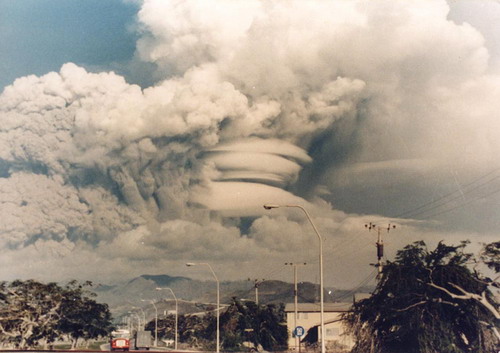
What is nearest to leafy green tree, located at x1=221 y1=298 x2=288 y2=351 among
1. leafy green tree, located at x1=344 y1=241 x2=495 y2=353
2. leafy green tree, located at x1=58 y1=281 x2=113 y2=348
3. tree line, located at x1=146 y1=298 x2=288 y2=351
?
tree line, located at x1=146 y1=298 x2=288 y2=351

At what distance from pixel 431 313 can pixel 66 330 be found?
8748 centimetres

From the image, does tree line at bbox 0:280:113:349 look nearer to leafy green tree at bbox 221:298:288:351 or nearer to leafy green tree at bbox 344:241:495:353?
leafy green tree at bbox 221:298:288:351

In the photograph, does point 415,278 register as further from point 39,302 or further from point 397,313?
point 39,302

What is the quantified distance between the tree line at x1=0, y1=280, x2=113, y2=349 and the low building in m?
40.3

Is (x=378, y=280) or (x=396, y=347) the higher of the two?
(x=378, y=280)

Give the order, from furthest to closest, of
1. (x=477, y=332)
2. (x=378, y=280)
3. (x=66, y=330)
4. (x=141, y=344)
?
1. (x=66, y=330)
2. (x=141, y=344)
3. (x=378, y=280)
4. (x=477, y=332)

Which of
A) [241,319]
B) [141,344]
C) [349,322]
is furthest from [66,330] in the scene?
[349,322]

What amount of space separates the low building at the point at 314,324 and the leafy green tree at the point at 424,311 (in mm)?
40408

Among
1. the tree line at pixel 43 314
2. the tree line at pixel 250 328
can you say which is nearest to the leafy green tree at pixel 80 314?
the tree line at pixel 43 314

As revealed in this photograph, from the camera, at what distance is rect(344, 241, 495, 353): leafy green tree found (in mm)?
66562

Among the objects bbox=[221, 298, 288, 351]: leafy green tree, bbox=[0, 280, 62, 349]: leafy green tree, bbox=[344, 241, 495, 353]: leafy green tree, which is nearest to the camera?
bbox=[344, 241, 495, 353]: leafy green tree

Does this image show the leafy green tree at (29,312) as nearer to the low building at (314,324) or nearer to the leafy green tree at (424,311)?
the low building at (314,324)

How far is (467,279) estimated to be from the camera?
69375 mm

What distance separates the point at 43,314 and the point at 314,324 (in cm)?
5358
